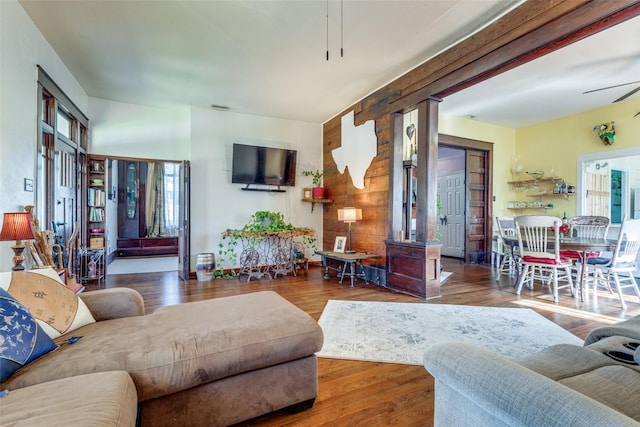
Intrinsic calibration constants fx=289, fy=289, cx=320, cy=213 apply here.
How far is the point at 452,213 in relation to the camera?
23.3 ft

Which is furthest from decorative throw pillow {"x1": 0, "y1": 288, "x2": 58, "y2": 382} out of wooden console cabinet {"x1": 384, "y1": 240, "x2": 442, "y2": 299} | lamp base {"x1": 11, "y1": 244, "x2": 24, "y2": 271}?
wooden console cabinet {"x1": 384, "y1": 240, "x2": 442, "y2": 299}

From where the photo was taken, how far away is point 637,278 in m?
4.82

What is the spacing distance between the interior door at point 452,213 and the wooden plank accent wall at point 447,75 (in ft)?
1.90

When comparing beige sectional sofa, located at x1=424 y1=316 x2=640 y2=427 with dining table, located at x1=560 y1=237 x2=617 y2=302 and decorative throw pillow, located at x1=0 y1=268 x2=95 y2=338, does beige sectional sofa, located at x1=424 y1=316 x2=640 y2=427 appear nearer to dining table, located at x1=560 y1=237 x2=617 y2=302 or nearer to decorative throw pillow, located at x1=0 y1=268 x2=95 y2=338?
decorative throw pillow, located at x1=0 y1=268 x2=95 y2=338

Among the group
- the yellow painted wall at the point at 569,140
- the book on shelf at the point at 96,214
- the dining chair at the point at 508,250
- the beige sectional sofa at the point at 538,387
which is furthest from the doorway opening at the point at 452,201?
the book on shelf at the point at 96,214

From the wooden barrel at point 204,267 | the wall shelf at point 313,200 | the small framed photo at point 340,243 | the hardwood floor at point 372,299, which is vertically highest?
the wall shelf at point 313,200

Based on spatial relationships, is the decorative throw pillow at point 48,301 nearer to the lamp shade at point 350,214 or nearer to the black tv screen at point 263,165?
the lamp shade at point 350,214

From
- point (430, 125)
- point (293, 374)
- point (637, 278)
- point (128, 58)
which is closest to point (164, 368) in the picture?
point (293, 374)

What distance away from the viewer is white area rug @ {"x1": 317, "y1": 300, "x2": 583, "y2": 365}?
7.52 feet

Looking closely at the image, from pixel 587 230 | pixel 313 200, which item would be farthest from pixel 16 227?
pixel 587 230

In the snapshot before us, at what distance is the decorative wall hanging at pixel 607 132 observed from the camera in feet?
16.5

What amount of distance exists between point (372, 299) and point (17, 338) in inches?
126

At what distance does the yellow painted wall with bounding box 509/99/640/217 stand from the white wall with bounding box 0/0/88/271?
823 centimetres

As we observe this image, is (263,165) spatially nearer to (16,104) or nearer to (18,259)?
(16,104)
